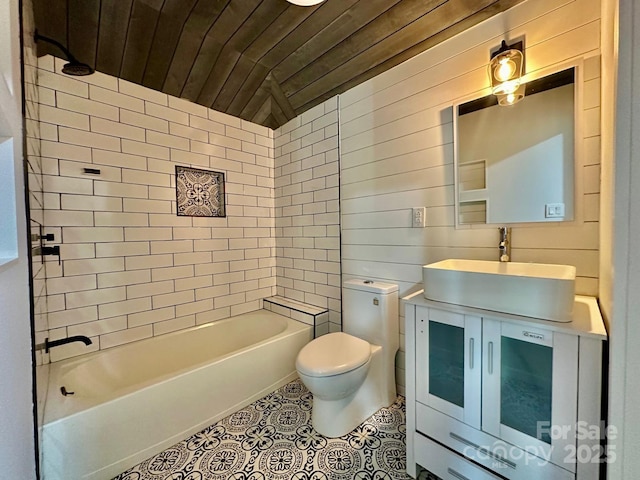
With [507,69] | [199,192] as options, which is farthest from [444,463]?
[199,192]

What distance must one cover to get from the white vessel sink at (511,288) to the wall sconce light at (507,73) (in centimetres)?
88

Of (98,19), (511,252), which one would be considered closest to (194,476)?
(511,252)

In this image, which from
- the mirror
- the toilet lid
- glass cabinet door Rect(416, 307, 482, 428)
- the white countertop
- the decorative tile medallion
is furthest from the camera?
the decorative tile medallion

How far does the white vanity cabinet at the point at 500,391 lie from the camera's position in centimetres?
89

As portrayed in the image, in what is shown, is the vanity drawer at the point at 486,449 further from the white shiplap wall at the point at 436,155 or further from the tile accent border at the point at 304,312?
the tile accent border at the point at 304,312

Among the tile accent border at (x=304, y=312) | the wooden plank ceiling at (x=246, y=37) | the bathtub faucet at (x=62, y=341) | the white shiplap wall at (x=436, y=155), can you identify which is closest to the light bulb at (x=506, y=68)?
the white shiplap wall at (x=436, y=155)

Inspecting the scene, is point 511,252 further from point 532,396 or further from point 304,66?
point 304,66

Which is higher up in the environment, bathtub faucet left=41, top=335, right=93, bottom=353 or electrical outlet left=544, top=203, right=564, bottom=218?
electrical outlet left=544, top=203, right=564, bottom=218

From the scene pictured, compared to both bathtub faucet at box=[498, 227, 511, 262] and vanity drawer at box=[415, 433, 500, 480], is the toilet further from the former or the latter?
bathtub faucet at box=[498, 227, 511, 262]

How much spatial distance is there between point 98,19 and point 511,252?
273 centimetres

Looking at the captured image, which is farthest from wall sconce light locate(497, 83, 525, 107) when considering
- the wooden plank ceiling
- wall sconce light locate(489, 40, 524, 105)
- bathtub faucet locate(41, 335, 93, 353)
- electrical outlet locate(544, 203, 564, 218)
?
bathtub faucet locate(41, 335, 93, 353)

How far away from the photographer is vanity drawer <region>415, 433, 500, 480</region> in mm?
1127

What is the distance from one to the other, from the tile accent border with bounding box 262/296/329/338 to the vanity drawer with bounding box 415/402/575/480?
1145 millimetres

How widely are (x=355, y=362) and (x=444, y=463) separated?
586 mm
